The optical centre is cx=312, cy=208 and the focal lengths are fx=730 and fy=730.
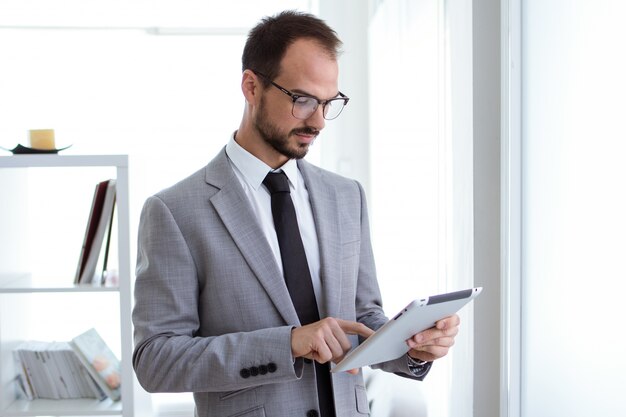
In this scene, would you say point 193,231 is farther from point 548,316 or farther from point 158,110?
point 158,110

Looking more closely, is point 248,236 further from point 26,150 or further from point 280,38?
point 26,150

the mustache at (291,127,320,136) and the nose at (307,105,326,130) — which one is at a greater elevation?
the nose at (307,105,326,130)

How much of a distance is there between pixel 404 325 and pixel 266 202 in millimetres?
447

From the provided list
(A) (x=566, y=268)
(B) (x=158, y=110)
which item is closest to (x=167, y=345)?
(A) (x=566, y=268)

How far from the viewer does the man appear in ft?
4.37

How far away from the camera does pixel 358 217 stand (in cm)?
161

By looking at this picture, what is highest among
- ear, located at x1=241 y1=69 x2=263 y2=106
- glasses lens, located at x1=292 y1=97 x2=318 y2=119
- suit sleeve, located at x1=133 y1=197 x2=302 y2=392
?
ear, located at x1=241 y1=69 x2=263 y2=106

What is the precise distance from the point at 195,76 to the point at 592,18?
94.0 inches

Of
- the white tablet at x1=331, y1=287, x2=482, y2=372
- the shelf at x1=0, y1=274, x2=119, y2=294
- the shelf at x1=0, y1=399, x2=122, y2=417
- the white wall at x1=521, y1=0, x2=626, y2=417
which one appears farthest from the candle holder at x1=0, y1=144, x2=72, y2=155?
the white tablet at x1=331, y1=287, x2=482, y2=372

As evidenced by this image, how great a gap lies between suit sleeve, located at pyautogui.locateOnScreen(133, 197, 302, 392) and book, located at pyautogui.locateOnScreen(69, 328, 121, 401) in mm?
1405

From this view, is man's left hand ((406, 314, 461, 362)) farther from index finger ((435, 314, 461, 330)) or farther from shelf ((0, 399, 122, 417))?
shelf ((0, 399, 122, 417))

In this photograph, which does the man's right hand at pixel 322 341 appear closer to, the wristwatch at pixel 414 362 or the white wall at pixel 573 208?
the wristwatch at pixel 414 362

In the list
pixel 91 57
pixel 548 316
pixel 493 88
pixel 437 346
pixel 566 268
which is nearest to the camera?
pixel 437 346

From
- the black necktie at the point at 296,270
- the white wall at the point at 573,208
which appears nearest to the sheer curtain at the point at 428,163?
the white wall at the point at 573,208
